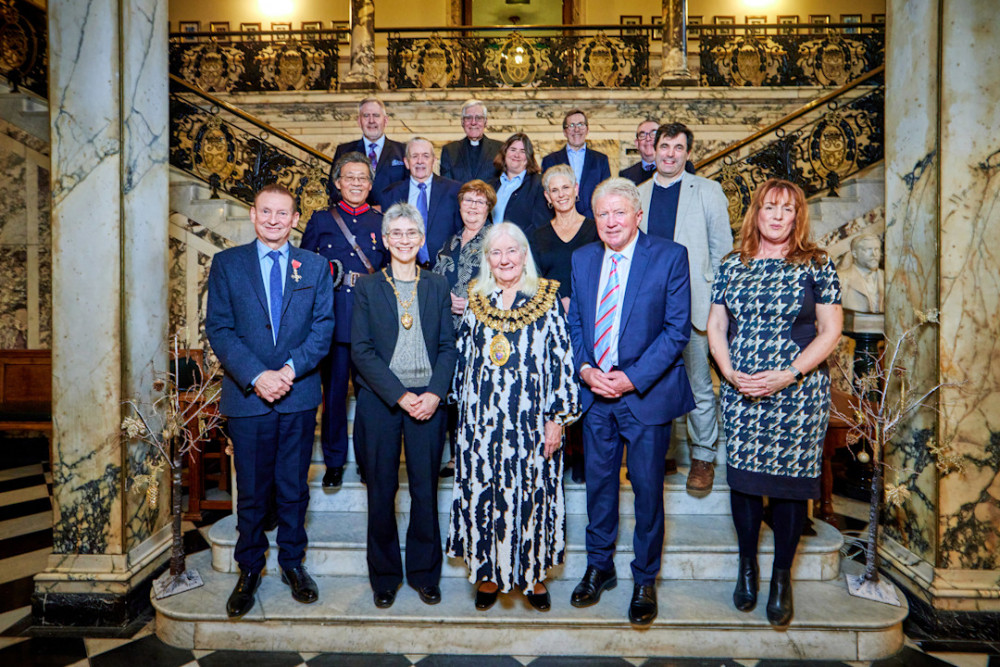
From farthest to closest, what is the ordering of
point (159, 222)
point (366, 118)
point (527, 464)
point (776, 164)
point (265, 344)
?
point (776, 164), point (366, 118), point (159, 222), point (265, 344), point (527, 464)

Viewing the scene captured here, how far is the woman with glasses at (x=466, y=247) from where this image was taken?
344cm

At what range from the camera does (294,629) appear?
2.93 meters

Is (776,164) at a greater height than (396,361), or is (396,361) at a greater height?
(776,164)

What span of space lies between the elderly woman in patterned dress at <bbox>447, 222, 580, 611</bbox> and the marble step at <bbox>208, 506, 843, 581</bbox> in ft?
1.60

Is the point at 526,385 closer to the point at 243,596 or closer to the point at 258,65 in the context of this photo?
the point at 243,596

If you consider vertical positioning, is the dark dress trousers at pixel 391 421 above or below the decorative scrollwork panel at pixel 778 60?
below

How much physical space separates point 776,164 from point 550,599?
16.3 ft

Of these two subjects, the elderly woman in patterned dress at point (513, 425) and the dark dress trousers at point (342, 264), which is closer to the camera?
the elderly woman in patterned dress at point (513, 425)

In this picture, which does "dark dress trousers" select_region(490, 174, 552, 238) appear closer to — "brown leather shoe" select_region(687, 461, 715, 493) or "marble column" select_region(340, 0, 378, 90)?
"brown leather shoe" select_region(687, 461, 715, 493)

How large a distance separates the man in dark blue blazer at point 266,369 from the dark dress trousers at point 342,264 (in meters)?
0.42

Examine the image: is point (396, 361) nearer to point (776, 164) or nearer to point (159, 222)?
point (159, 222)

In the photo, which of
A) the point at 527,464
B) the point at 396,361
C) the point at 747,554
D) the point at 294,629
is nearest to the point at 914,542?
the point at 747,554

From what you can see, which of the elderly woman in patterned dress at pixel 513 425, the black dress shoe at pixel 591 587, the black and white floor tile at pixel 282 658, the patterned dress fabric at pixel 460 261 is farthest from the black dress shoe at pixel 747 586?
the patterned dress fabric at pixel 460 261

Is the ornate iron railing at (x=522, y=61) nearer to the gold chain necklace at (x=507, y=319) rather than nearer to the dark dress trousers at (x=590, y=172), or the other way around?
the dark dress trousers at (x=590, y=172)
